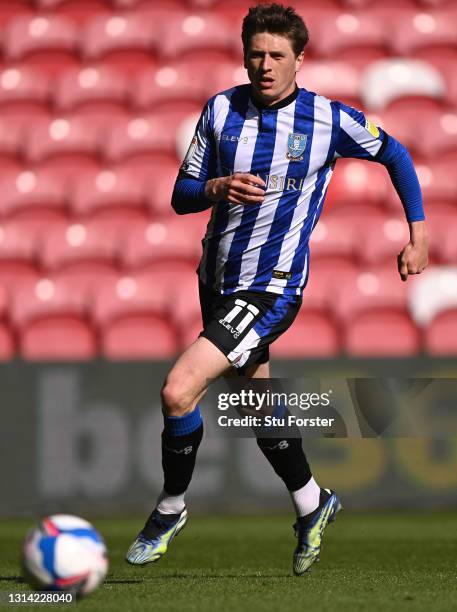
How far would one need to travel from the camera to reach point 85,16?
11.7 m

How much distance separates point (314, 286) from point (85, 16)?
449cm

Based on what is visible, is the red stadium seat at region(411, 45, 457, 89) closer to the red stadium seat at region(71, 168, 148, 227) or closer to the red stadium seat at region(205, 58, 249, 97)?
the red stadium seat at region(205, 58, 249, 97)

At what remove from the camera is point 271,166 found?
447 cm

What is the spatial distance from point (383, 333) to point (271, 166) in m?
4.26

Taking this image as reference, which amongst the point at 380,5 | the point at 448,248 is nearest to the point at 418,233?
the point at 448,248

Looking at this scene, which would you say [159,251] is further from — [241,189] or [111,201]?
[241,189]

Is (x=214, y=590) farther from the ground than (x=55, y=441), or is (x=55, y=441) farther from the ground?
(x=214, y=590)

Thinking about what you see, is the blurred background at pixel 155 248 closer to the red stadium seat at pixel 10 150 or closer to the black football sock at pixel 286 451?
the red stadium seat at pixel 10 150

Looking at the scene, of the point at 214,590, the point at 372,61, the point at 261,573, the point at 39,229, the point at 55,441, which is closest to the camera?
the point at 214,590

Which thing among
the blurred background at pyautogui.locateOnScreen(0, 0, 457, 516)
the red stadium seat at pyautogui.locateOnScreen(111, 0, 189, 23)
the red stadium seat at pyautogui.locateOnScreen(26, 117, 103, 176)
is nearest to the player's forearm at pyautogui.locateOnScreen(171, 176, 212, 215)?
the blurred background at pyautogui.locateOnScreen(0, 0, 457, 516)

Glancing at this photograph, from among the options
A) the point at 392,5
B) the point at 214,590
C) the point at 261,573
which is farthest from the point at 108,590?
the point at 392,5

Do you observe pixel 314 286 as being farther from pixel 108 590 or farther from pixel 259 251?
pixel 108 590

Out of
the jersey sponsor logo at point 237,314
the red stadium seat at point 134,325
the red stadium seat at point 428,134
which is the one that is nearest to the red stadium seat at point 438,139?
the red stadium seat at point 428,134

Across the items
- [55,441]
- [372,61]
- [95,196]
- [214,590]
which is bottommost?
[55,441]
